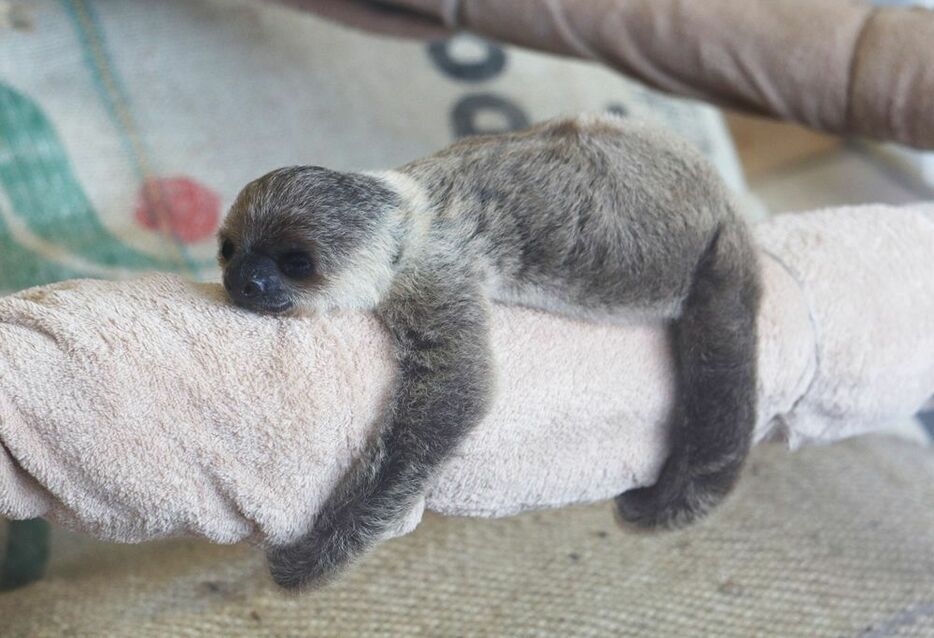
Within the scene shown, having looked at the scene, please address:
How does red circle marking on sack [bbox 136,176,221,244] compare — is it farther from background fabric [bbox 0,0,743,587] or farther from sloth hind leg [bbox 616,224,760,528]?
sloth hind leg [bbox 616,224,760,528]

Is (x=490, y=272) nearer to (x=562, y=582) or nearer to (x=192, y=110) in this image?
(x=562, y=582)

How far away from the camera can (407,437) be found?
73 centimetres

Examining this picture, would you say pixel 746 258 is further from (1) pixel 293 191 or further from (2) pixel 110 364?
(2) pixel 110 364

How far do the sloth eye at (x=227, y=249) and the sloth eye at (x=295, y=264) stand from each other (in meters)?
0.05

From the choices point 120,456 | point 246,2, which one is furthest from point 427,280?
point 246,2

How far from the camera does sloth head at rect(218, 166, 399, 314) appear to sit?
711 millimetres

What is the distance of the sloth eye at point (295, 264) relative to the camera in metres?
0.72

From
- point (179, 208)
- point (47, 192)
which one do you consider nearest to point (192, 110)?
point (179, 208)

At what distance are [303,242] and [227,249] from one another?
0.24ft

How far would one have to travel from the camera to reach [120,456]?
0.67m

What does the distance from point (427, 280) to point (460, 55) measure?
1342mm

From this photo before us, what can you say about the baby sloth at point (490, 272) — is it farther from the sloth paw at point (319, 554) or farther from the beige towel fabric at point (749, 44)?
the beige towel fabric at point (749, 44)

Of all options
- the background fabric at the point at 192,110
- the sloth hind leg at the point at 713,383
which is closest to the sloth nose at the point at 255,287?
the sloth hind leg at the point at 713,383

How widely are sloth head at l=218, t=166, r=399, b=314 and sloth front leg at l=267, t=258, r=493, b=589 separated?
0.06m
